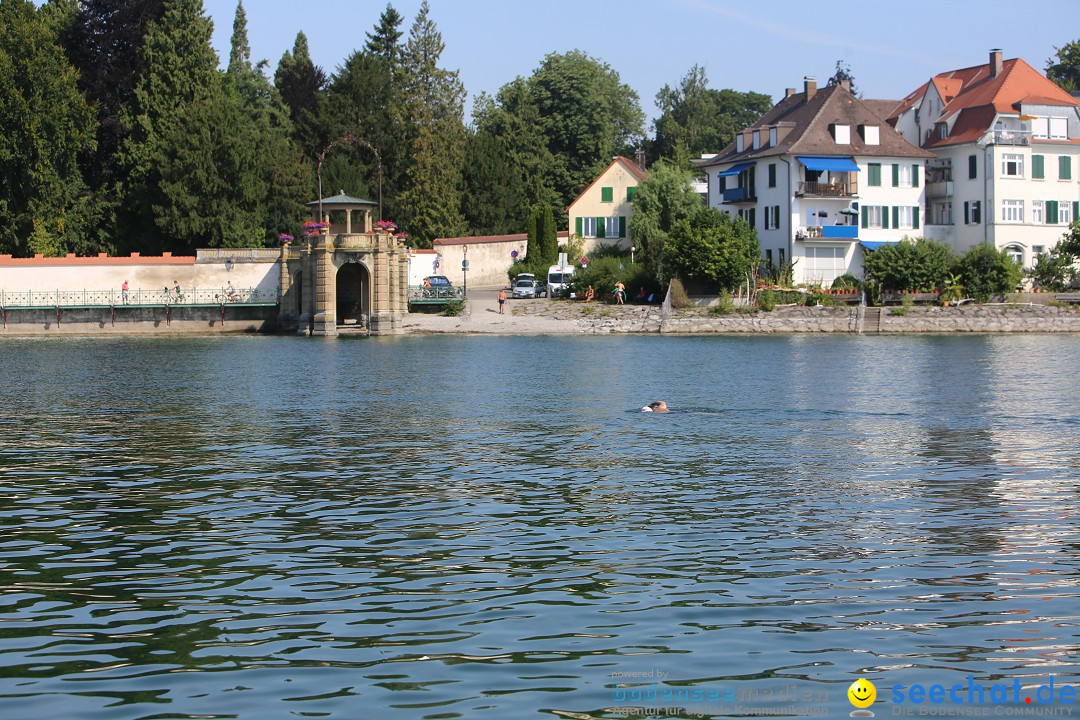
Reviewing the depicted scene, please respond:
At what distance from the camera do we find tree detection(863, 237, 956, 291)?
74.2 metres

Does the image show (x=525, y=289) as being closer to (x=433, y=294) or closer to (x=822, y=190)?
(x=433, y=294)

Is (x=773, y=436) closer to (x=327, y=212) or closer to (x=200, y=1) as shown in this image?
(x=327, y=212)

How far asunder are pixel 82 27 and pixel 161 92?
11178 millimetres

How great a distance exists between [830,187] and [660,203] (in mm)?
13290

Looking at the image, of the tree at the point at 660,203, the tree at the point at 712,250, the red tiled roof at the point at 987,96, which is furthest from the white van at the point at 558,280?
the red tiled roof at the point at 987,96

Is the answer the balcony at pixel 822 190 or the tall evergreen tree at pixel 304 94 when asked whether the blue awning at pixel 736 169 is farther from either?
the tall evergreen tree at pixel 304 94

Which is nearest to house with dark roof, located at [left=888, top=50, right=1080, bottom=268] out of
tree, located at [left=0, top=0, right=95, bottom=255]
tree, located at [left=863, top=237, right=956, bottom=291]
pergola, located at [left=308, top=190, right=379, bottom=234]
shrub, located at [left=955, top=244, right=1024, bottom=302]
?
shrub, located at [left=955, top=244, right=1024, bottom=302]

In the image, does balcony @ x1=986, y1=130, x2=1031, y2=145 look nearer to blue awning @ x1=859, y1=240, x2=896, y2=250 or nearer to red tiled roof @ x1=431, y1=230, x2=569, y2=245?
blue awning @ x1=859, y1=240, x2=896, y2=250

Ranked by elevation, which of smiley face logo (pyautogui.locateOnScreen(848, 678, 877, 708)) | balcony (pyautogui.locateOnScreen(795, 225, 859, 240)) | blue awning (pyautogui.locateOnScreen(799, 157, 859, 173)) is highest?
blue awning (pyautogui.locateOnScreen(799, 157, 859, 173))

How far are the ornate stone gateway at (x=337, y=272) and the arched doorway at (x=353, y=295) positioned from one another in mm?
86

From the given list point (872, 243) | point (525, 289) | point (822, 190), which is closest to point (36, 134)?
point (525, 289)

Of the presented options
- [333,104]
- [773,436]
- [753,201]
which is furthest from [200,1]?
[773,436]

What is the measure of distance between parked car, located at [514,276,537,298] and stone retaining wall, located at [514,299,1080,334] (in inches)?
443

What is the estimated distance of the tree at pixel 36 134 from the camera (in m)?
80.4
